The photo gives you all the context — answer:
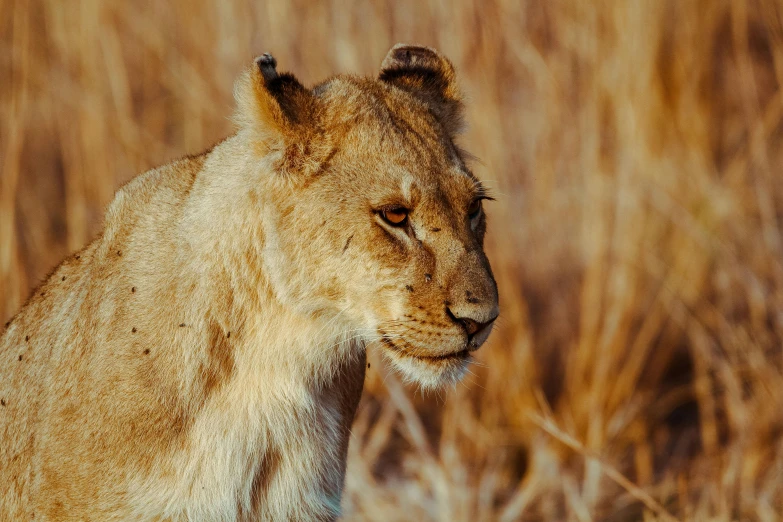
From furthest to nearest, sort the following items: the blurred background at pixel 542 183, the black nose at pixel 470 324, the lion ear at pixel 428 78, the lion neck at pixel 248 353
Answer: the blurred background at pixel 542 183 < the lion ear at pixel 428 78 < the lion neck at pixel 248 353 < the black nose at pixel 470 324

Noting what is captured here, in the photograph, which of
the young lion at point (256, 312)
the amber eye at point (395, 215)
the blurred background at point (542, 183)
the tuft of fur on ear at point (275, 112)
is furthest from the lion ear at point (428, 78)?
the blurred background at point (542, 183)

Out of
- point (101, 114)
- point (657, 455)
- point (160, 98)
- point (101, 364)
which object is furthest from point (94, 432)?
point (657, 455)

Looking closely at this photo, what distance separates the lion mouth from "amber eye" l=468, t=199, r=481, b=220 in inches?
16.5

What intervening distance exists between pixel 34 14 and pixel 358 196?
3932mm

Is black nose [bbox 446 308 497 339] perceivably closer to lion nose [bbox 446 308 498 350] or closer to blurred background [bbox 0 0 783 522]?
lion nose [bbox 446 308 498 350]

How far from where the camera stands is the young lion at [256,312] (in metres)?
2.97

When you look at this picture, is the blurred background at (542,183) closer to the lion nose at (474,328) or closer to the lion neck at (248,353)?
the lion neck at (248,353)

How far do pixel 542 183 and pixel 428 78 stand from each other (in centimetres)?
262

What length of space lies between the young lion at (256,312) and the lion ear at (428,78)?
37cm

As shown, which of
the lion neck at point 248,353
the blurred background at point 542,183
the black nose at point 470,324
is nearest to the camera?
the black nose at point 470,324

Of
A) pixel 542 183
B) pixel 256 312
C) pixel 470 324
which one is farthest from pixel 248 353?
pixel 542 183

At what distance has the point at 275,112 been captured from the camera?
3.02 m

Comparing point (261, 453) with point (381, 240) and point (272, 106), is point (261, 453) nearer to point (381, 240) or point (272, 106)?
point (381, 240)

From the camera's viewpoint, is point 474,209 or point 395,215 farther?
point 474,209
